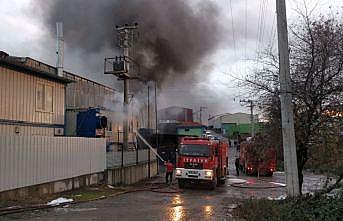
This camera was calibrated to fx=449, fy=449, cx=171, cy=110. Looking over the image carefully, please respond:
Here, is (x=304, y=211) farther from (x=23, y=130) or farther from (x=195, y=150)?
(x=195, y=150)

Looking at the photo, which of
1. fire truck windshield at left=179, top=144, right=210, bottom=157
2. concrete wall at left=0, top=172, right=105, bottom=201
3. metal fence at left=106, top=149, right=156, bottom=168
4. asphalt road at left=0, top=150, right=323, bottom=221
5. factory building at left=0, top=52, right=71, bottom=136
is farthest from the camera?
fire truck windshield at left=179, top=144, right=210, bottom=157

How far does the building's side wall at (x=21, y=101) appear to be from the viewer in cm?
1908

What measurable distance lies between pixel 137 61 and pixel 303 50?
20.1 meters

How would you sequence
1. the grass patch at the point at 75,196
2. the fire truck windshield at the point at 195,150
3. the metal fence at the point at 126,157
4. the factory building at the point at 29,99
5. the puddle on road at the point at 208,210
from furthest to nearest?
the fire truck windshield at the point at 195,150, the metal fence at the point at 126,157, the factory building at the point at 29,99, the grass patch at the point at 75,196, the puddle on road at the point at 208,210

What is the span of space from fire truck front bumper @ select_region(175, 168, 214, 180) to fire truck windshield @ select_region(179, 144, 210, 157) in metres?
0.96

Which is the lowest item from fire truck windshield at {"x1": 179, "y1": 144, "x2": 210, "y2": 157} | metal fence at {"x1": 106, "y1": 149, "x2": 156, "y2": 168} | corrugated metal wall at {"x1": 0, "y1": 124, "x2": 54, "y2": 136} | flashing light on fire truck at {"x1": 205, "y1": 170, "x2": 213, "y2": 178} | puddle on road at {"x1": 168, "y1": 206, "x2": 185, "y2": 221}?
puddle on road at {"x1": 168, "y1": 206, "x2": 185, "y2": 221}

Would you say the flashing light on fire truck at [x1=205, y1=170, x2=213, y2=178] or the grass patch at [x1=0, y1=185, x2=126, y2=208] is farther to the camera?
the flashing light on fire truck at [x1=205, y1=170, x2=213, y2=178]

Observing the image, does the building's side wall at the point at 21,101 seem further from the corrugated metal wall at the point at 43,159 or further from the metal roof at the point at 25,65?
the corrugated metal wall at the point at 43,159

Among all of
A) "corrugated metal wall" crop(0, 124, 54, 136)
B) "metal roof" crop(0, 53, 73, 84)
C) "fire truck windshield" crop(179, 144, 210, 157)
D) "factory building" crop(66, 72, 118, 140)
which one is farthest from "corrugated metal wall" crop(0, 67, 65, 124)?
"fire truck windshield" crop(179, 144, 210, 157)

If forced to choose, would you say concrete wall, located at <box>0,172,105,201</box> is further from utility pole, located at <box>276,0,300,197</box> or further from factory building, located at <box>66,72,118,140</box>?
utility pole, located at <box>276,0,300,197</box>

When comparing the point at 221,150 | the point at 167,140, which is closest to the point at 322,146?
the point at 221,150

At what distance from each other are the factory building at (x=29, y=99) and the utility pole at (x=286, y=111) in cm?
1211

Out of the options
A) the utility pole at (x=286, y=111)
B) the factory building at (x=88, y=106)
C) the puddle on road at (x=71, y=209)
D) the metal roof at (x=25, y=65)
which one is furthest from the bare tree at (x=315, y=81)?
the factory building at (x=88, y=106)

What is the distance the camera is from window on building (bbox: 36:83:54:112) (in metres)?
21.9
